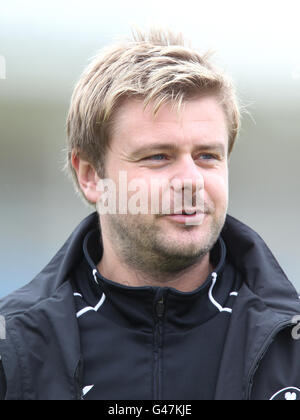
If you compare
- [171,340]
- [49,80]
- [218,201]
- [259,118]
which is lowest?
[171,340]

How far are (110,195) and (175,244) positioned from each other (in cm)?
22

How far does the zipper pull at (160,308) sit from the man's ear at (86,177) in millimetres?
339

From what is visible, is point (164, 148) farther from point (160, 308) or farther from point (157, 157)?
point (160, 308)

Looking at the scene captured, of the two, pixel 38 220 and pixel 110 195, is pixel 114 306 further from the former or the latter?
pixel 38 220

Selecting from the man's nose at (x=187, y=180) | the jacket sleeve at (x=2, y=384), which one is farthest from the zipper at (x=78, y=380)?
the man's nose at (x=187, y=180)

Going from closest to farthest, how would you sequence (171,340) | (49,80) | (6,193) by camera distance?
(171,340) → (49,80) → (6,193)

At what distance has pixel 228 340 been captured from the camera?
120 cm

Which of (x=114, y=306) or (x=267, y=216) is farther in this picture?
(x=267, y=216)

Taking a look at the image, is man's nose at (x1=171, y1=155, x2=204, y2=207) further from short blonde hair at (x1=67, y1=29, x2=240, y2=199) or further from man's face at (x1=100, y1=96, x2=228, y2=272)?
short blonde hair at (x1=67, y1=29, x2=240, y2=199)

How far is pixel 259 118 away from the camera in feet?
8.00

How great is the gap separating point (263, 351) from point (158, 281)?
30 cm

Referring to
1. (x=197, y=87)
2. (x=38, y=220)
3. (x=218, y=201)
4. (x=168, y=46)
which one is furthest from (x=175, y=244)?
(x=38, y=220)

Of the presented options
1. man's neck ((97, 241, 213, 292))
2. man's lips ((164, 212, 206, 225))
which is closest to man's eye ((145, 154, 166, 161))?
man's lips ((164, 212, 206, 225))

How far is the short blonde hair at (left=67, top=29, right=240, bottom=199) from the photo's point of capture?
1.28 m
